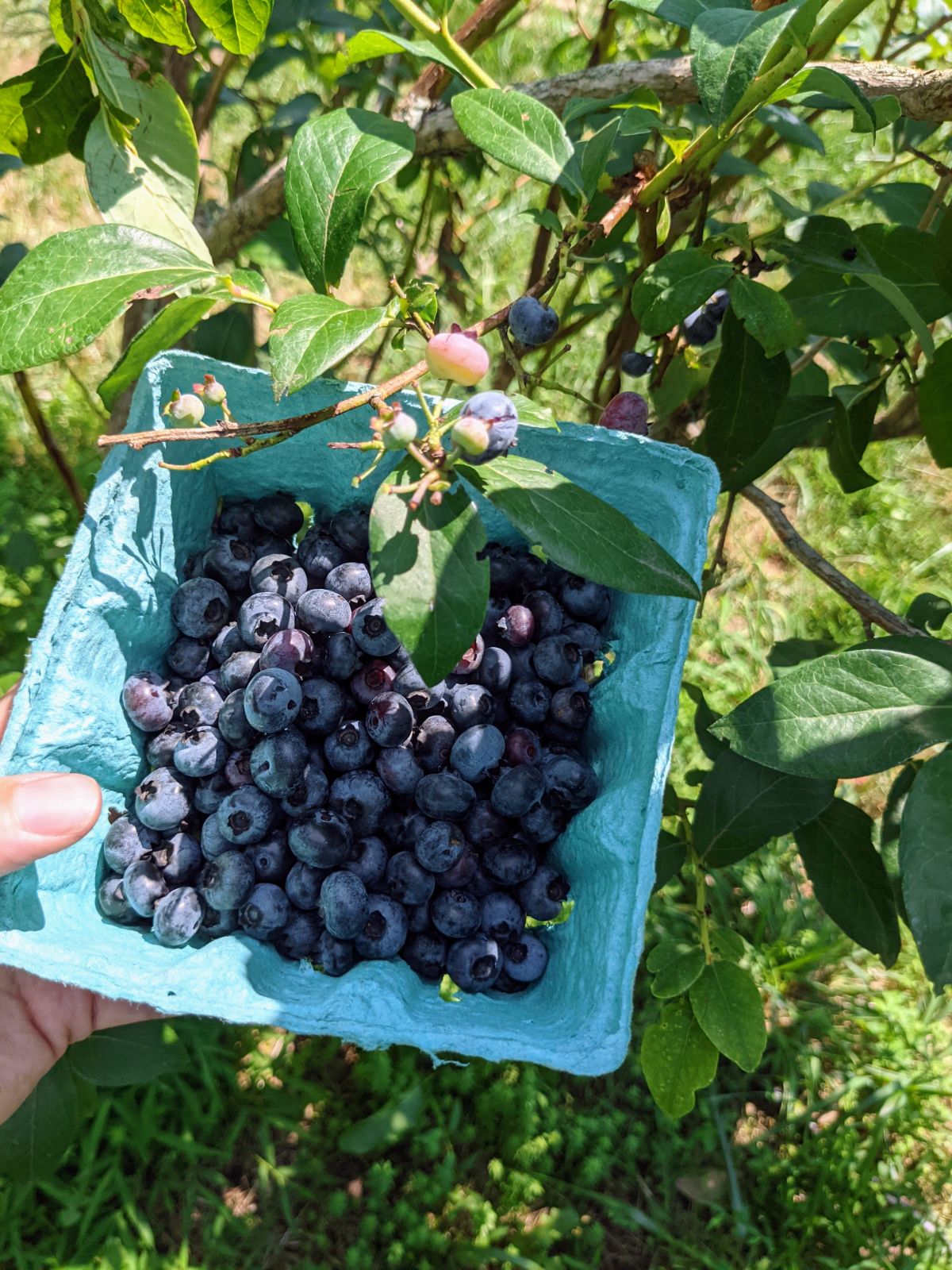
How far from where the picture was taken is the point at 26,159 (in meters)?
1.17

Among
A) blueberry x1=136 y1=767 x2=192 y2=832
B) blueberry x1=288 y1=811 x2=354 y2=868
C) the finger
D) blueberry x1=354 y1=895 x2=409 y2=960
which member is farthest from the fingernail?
blueberry x1=354 y1=895 x2=409 y2=960

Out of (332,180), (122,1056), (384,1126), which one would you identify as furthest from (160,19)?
(384,1126)

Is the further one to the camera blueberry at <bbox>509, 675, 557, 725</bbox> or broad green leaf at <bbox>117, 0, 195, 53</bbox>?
blueberry at <bbox>509, 675, 557, 725</bbox>

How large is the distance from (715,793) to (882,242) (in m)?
0.73

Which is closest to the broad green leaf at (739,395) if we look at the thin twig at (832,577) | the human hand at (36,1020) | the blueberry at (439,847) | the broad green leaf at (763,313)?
the broad green leaf at (763,313)

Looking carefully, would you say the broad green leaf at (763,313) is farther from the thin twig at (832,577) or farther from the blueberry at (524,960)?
the blueberry at (524,960)

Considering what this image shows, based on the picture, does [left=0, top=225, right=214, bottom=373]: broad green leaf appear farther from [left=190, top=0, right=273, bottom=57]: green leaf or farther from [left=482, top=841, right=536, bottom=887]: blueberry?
[left=482, top=841, right=536, bottom=887]: blueberry

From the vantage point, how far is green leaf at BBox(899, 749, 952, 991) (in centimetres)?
89

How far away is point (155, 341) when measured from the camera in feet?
3.04

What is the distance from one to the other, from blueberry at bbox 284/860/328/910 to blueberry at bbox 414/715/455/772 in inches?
7.0

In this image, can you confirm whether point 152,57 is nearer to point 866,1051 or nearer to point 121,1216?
point 121,1216

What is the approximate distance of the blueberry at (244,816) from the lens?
111 centimetres

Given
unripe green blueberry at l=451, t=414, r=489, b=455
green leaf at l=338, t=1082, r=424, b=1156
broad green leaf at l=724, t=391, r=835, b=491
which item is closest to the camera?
unripe green blueberry at l=451, t=414, r=489, b=455

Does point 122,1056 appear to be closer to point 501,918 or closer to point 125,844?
point 125,844
